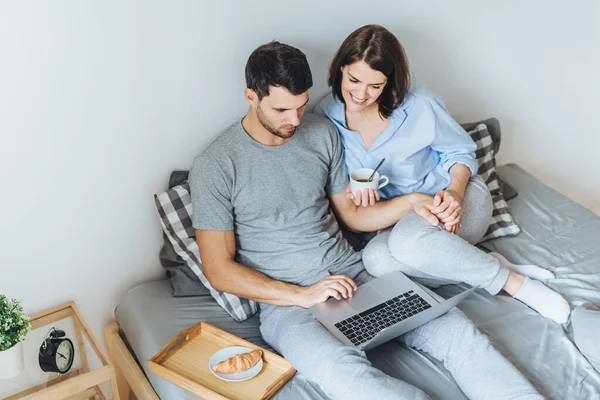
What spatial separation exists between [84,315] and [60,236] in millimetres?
289

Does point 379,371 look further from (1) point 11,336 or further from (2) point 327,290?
(1) point 11,336

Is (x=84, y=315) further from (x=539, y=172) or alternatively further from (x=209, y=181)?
(x=539, y=172)

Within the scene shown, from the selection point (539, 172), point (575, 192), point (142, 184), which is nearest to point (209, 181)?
point (142, 184)

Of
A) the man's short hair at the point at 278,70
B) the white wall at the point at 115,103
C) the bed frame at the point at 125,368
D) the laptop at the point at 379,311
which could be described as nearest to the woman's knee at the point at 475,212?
the laptop at the point at 379,311

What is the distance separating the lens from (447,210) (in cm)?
185

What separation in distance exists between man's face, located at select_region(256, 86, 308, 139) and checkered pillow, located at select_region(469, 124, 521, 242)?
3.00 ft

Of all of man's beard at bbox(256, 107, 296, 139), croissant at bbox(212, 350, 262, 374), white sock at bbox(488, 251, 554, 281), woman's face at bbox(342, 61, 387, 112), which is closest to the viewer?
croissant at bbox(212, 350, 262, 374)

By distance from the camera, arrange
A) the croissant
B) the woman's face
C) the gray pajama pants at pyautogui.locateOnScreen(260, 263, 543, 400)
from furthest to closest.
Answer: the woman's face < the croissant < the gray pajama pants at pyautogui.locateOnScreen(260, 263, 543, 400)

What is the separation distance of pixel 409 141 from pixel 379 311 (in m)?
0.61

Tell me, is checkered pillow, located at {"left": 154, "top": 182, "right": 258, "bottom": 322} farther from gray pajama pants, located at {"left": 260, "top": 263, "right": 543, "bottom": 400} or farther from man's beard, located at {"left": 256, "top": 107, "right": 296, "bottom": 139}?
man's beard, located at {"left": 256, "top": 107, "right": 296, "bottom": 139}

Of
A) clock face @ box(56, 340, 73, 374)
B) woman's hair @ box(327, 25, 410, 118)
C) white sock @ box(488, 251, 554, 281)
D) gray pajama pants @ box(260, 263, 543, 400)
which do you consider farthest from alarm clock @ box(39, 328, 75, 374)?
white sock @ box(488, 251, 554, 281)

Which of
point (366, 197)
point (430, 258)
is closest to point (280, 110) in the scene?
point (366, 197)

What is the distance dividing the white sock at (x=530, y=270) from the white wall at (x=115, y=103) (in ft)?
2.77

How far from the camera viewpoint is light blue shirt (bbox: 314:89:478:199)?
2.00m
